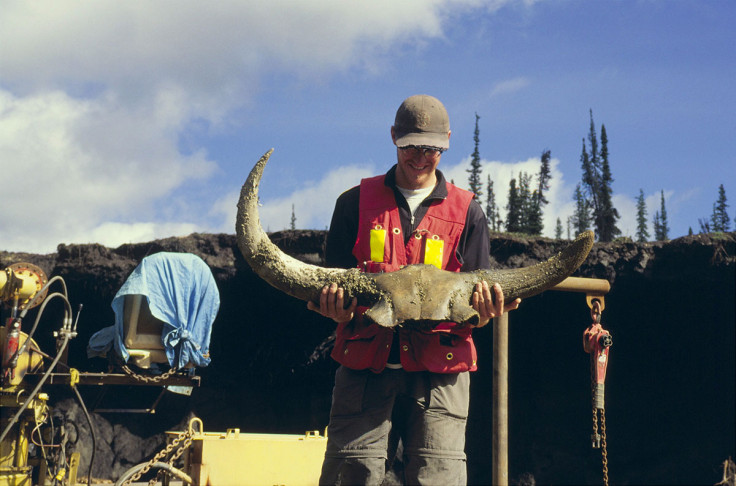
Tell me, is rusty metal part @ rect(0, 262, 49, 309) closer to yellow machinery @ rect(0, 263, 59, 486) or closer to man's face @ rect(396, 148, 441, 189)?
yellow machinery @ rect(0, 263, 59, 486)

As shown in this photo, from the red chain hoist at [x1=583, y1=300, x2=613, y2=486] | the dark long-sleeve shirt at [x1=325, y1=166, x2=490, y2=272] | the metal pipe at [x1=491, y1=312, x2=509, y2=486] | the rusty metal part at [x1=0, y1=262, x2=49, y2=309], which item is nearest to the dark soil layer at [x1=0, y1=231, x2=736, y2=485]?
the rusty metal part at [x1=0, y1=262, x2=49, y2=309]

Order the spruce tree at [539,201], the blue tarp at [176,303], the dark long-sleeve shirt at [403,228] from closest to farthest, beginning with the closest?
the dark long-sleeve shirt at [403,228] < the blue tarp at [176,303] < the spruce tree at [539,201]

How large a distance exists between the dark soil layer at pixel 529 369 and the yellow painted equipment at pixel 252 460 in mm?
5598

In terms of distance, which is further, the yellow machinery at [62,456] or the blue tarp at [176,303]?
the blue tarp at [176,303]

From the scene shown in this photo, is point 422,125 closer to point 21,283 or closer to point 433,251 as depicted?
→ point 433,251

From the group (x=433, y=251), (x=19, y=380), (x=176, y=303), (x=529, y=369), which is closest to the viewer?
(x=433, y=251)

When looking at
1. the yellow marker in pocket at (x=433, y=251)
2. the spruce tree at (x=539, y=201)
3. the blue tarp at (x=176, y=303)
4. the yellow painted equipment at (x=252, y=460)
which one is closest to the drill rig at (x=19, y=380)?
the yellow painted equipment at (x=252, y=460)

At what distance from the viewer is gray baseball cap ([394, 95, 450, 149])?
2.88 m

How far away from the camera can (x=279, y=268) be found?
2820 mm

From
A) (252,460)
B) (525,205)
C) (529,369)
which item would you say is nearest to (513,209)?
(525,205)

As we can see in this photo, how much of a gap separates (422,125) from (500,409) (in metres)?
3.06

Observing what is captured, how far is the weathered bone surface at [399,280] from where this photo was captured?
2.64 m

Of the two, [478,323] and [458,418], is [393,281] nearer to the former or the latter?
[478,323]

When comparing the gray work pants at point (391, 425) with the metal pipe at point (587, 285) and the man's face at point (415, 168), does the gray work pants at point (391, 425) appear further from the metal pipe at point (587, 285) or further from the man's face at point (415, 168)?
the metal pipe at point (587, 285)
